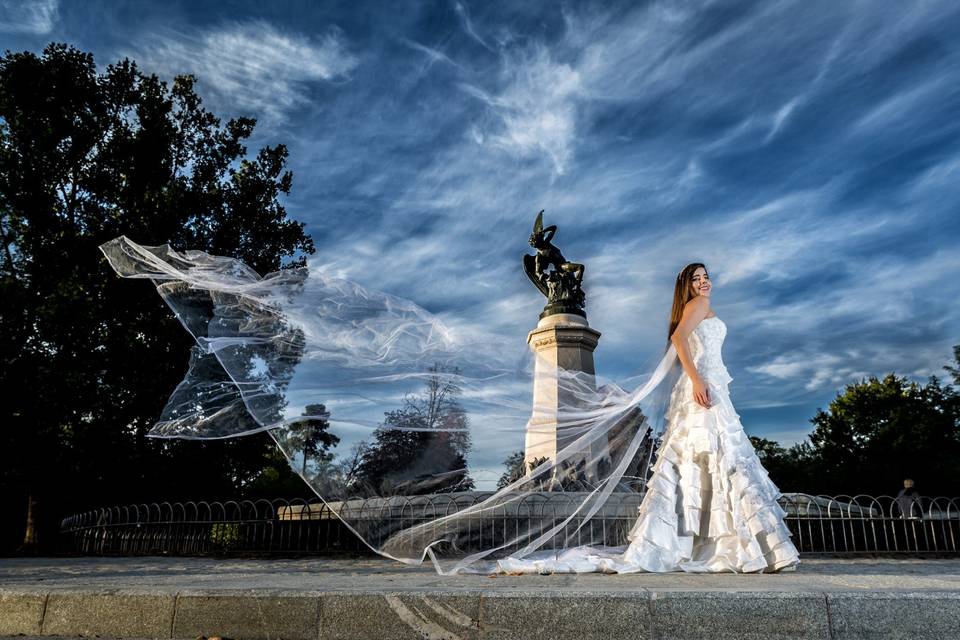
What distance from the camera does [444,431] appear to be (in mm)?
6359

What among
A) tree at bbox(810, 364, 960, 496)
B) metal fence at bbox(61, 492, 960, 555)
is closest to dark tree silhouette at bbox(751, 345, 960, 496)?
tree at bbox(810, 364, 960, 496)

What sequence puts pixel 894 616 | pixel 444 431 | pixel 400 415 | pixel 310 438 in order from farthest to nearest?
pixel 444 431 → pixel 400 415 → pixel 310 438 → pixel 894 616

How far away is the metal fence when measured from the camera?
251 inches

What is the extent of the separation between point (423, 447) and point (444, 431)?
24 centimetres

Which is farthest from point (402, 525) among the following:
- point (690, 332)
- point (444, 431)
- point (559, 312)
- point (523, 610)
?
point (559, 312)

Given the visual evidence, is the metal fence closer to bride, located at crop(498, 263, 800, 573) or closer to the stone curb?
bride, located at crop(498, 263, 800, 573)

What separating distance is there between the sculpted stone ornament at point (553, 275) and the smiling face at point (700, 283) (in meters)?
7.09

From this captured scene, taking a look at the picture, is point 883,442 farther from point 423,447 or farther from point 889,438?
point 423,447

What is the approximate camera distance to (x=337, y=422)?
6059mm

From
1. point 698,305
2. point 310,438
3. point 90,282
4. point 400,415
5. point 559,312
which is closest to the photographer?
point 310,438

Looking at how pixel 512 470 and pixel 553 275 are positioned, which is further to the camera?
pixel 553 275

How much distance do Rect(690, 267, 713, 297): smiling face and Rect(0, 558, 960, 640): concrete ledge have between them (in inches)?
123

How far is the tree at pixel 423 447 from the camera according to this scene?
6.14 m

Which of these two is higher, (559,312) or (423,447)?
(559,312)
